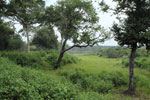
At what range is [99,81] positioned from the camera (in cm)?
934

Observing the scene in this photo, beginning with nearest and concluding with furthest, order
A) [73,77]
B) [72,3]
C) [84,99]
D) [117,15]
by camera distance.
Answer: [84,99] < [117,15] < [73,77] < [72,3]

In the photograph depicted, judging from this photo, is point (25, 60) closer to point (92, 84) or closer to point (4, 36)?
point (92, 84)

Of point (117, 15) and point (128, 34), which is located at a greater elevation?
point (117, 15)

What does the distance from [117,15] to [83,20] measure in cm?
624

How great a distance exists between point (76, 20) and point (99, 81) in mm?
7473

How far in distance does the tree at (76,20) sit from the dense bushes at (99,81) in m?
4.30

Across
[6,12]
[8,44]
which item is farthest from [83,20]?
[8,44]

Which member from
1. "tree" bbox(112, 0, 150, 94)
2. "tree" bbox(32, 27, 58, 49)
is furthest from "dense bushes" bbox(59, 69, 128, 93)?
"tree" bbox(32, 27, 58, 49)

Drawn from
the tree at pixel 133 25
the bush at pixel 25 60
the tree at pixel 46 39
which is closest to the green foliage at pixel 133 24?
the tree at pixel 133 25

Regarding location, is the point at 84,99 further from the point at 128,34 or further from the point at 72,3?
the point at 72,3

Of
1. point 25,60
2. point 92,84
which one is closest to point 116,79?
point 92,84

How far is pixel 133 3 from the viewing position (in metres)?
7.88

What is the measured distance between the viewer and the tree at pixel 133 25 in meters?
7.32

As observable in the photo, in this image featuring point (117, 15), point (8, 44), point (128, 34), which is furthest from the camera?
point (8, 44)
